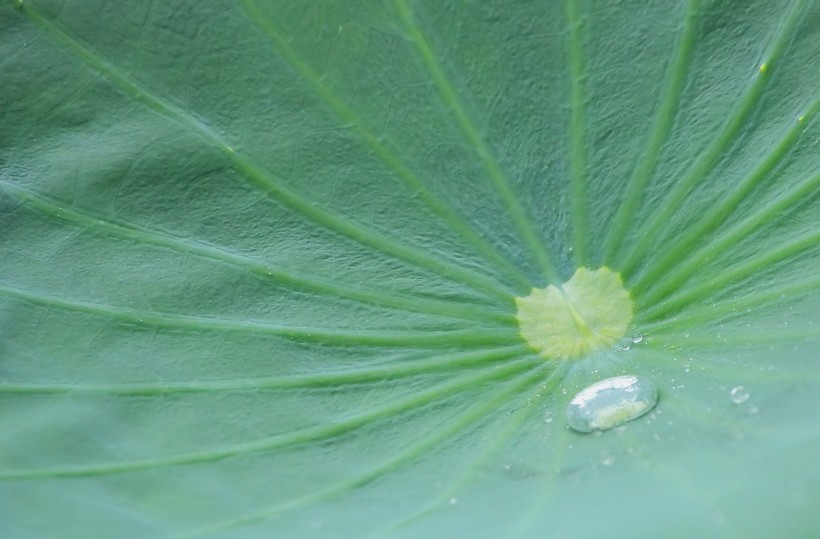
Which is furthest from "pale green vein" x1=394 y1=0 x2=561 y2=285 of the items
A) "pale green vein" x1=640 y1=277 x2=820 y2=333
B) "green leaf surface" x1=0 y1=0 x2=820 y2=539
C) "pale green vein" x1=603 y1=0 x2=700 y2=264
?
"pale green vein" x1=640 y1=277 x2=820 y2=333

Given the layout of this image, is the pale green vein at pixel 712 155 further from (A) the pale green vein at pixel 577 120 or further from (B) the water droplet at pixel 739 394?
(B) the water droplet at pixel 739 394

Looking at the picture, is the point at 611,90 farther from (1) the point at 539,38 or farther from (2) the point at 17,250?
(2) the point at 17,250

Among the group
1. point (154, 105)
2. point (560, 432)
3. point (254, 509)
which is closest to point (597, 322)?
point (560, 432)

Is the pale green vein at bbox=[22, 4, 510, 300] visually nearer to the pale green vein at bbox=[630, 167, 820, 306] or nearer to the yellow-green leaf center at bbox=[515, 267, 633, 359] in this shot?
the yellow-green leaf center at bbox=[515, 267, 633, 359]

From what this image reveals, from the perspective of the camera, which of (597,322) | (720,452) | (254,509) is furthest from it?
(597,322)

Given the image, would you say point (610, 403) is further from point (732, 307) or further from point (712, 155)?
point (712, 155)

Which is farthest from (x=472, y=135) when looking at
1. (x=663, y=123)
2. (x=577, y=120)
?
(x=663, y=123)
